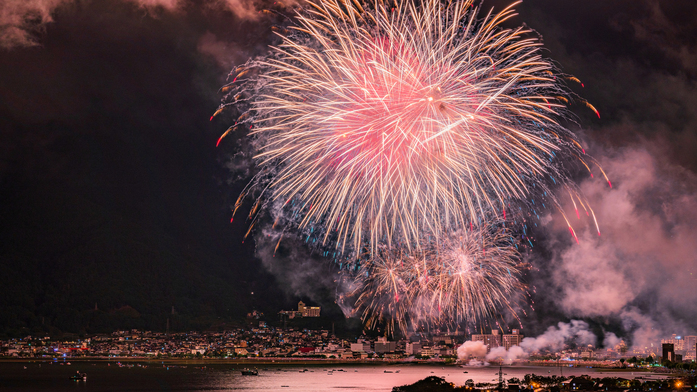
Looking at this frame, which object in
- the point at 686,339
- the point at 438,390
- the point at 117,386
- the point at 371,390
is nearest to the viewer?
the point at 438,390

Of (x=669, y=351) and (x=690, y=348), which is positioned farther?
(x=669, y=351)

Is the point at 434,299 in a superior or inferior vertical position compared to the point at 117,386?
superior

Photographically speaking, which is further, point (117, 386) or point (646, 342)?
point (646, 342)

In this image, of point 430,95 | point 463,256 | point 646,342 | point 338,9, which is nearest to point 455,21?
point 430,95

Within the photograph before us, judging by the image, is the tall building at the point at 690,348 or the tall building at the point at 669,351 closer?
the tall building at the point at 690,348

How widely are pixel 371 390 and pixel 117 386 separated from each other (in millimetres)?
45354

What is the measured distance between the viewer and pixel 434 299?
1954 inches

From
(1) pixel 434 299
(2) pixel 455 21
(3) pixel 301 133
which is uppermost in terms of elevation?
(2) pixel 455 21

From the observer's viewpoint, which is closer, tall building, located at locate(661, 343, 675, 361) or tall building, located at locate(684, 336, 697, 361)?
tall building, located at locate(684, 336, 697, 361)

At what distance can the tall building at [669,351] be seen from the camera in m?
155

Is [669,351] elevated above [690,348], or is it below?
below

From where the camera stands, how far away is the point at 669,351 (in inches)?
6107

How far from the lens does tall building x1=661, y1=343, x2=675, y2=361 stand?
154750 mm

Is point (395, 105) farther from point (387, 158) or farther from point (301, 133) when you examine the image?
point (301, 133)
